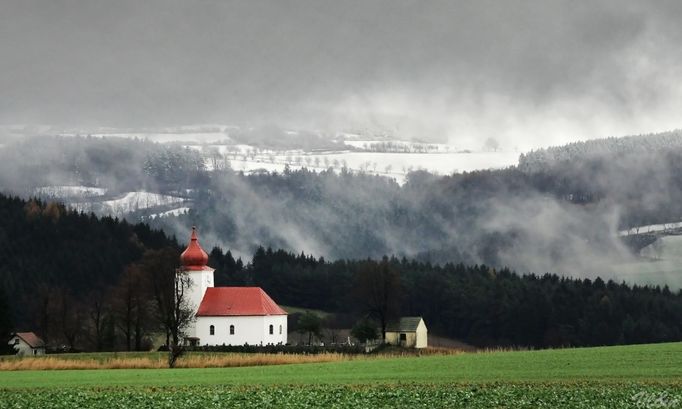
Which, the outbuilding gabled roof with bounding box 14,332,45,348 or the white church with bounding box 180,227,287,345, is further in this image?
the outbuilding gabled roof with bounding box 14,332,45,348

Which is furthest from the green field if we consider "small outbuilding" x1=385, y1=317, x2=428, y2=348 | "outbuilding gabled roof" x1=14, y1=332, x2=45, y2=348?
"outbuilding gabled roof" x1=14, y1=332, x2=45, y2=348

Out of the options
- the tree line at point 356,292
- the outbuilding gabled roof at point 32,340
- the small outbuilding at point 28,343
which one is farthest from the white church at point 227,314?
the outbuilding gabled roof at point 32,340

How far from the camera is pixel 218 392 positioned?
49.8 metres

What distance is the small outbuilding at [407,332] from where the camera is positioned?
447ft

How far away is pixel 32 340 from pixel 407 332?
42.3m

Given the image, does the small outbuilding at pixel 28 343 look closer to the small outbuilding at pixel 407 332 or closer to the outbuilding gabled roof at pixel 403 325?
the small outbuilding at pixel 407 332

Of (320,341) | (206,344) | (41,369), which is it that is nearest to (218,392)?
(41,369)

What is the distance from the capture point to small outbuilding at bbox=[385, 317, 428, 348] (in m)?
136

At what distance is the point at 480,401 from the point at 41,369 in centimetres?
4346

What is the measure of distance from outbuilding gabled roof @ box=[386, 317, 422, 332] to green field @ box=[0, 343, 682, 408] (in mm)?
61392

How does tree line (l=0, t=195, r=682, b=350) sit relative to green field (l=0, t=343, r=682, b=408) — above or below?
above

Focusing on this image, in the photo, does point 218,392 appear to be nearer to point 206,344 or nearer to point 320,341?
point 206,344

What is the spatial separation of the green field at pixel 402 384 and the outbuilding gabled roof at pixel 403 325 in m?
61.4

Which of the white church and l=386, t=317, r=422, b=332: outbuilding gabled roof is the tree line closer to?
l=386, t=317, r=422, b=332: outbuilding gabled roof
